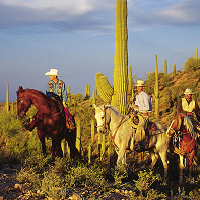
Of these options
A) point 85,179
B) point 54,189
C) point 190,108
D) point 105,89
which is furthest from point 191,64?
point 54,189

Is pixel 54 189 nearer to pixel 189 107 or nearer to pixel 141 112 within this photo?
pixel 141 112

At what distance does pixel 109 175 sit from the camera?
300 inches

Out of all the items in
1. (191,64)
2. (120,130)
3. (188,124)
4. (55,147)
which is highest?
(191,64)

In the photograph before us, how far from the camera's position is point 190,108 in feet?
30.7

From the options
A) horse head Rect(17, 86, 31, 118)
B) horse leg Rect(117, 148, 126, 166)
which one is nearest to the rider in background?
horse leg Rect(117, 148, 126, 166)

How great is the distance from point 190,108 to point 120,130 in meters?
2.60

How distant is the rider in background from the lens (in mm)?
9328

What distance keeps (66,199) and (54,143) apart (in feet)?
11.7

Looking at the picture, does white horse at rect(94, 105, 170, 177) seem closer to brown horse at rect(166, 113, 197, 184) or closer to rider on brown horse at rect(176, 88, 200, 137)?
brown horse at rect(166, 113, 197, 184)

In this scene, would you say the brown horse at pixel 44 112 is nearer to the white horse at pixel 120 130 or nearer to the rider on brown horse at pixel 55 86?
the rider on brown horse at pixel 55 86

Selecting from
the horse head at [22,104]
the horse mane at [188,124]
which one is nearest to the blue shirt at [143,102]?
the horse mane at [188,124]

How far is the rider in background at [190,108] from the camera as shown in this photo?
30.6 ft

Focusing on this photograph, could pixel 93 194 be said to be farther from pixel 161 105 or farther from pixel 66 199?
pixel 161 105

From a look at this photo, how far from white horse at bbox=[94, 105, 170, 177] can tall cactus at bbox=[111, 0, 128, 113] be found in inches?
117
